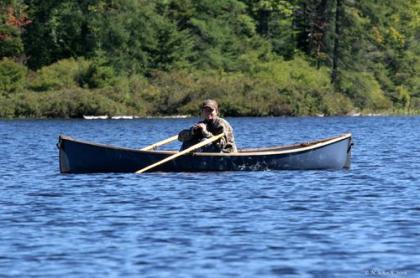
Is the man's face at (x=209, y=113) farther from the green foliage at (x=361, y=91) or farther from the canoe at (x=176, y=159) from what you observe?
the green foliage at (x=361, y=91)

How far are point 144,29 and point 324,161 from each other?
57766 millimetres

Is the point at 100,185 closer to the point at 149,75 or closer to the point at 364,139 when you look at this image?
the point at 364,139

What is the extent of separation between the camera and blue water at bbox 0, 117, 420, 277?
57.7 ft

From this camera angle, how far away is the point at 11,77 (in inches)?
3349

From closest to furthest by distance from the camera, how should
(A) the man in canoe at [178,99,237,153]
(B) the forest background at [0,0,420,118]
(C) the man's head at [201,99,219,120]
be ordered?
(C) the man's head at [201,99,219,120] → (A) the man in canoe at [178,99,237,153] → (B) the forest background at [0,0,420,118]

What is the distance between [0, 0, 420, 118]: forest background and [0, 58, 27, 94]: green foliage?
0.27ft

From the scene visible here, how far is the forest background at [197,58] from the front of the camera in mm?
84625

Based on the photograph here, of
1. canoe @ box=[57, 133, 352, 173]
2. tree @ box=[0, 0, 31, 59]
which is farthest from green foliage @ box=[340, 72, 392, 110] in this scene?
canoe @ box=[57, 133, 352, 173]

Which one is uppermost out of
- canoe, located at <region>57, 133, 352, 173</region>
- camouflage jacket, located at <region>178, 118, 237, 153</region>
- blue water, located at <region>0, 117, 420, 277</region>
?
camouflage jacket, located at <region>178, 118, 237, 153</region>

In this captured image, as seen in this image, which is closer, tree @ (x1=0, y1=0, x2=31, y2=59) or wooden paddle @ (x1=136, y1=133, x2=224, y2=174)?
wooden paddle @ (x1=136, y1=133, x2=224, y2=174)

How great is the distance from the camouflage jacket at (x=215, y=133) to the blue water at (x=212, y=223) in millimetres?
662

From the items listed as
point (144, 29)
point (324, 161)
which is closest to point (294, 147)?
point (324, 161)

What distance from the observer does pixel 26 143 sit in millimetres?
50625

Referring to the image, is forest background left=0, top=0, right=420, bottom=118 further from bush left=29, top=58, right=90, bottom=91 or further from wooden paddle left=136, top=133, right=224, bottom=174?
wooden paddle left=136, top=133, right=224, bottom=174
